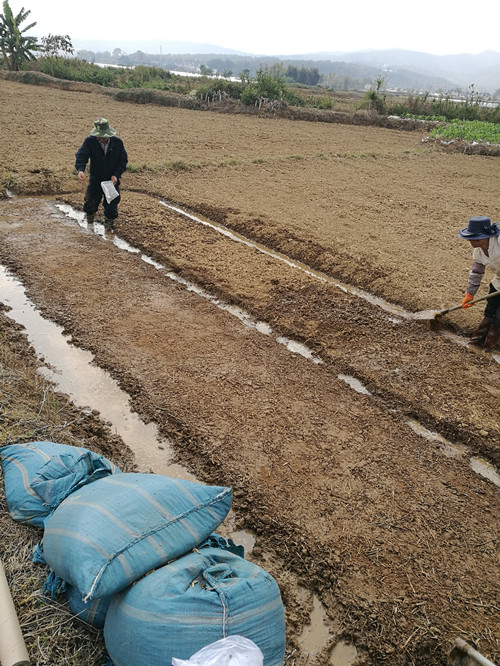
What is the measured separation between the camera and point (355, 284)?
6387 millimetres

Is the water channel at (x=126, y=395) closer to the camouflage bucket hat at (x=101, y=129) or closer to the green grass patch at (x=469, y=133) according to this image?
the camouflage bucket hat at (x=101, y=129)

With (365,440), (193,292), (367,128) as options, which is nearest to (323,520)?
(365,440)

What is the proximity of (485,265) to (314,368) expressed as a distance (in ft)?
6.80

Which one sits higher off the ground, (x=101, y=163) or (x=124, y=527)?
(x=101, y=163)

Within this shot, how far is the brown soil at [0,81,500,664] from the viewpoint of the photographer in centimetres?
272

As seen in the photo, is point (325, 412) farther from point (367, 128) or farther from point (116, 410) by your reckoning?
point (367, 128)

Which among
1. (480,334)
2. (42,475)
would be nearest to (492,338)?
(480,334)

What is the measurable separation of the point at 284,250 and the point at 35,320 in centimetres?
377

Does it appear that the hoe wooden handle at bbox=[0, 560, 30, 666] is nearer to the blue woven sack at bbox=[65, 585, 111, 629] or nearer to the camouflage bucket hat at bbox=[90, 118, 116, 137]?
the blue woven sack at bbox=[65, 585, 111, 629]

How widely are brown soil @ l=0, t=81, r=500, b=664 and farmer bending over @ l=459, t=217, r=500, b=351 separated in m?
0.29

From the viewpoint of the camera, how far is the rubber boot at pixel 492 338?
197 inches

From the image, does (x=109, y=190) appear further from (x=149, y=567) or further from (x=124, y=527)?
(x=149, y=567)

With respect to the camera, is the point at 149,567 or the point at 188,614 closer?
the point at 188,614

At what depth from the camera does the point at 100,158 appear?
274 inches
